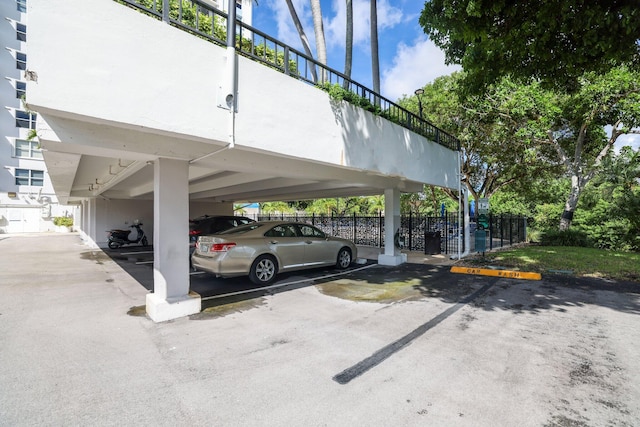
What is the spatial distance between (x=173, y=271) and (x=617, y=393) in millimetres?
5588

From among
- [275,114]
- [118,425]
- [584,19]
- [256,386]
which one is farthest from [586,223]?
[118,425]

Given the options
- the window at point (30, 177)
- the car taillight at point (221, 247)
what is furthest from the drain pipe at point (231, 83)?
the window at point (30, 177)

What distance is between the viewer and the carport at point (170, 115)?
3264 millimetres

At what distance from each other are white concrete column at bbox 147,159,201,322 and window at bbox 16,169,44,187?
2987 cm

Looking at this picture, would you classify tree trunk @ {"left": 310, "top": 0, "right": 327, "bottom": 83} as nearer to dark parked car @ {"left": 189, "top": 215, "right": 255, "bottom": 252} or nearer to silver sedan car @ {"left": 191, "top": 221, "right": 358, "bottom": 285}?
silver sedan car @ {"left": 191, "top": 221, "right": 358, "bottom": 285}

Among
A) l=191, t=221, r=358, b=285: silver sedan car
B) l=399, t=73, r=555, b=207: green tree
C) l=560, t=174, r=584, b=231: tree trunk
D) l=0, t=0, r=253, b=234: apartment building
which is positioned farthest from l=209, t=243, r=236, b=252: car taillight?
l=0, t=0, r=253, b=234: apartment building

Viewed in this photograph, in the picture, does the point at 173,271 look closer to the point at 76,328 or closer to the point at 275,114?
the point at 76,328

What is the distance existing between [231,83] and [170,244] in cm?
265

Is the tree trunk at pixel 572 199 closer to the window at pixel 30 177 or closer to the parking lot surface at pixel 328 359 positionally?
the parking lot surface at pixel 328 359

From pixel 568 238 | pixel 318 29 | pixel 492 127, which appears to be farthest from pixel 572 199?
pixel 318 29

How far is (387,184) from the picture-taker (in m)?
9.21

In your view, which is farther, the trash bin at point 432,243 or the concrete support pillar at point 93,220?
the concrete support pillar at point 93,220

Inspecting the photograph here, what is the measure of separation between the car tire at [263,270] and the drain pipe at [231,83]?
333cm

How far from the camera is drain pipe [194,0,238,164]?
425 centimetres
